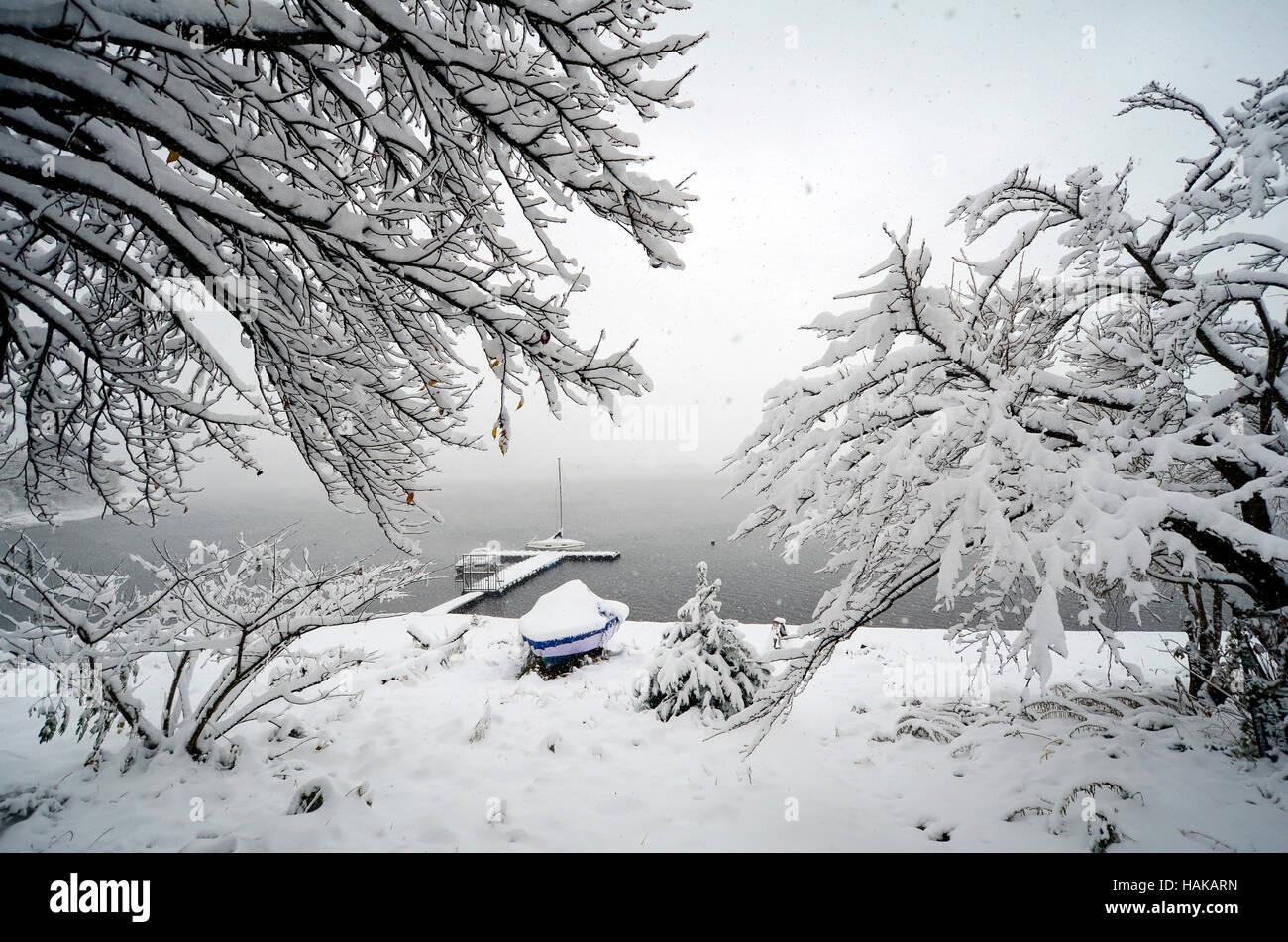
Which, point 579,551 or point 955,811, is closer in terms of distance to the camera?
point 955,811

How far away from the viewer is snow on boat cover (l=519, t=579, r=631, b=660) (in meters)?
8.38

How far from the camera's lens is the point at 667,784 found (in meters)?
4.00

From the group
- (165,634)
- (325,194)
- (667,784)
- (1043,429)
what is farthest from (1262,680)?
(165,634)

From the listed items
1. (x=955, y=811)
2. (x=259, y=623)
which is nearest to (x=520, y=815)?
(x=259, y=623)

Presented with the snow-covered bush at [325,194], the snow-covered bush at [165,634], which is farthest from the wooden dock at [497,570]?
the snow-covered bush at [325,194]

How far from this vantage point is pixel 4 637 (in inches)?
109

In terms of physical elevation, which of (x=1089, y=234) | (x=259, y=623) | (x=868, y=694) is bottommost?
(x=868, y=694)

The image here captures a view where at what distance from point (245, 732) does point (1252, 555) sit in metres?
8.93

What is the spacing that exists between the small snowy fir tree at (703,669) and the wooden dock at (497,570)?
15.6 meters

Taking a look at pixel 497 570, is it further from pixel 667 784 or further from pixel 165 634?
pixel 667 784

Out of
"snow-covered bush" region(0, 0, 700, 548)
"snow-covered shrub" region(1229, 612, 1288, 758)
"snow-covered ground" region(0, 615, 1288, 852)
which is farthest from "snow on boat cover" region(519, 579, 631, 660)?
"snow-covered shrub" region(1229, 612, 1288, 758)

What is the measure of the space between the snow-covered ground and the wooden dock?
1562 centimetres

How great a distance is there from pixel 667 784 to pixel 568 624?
508cm
